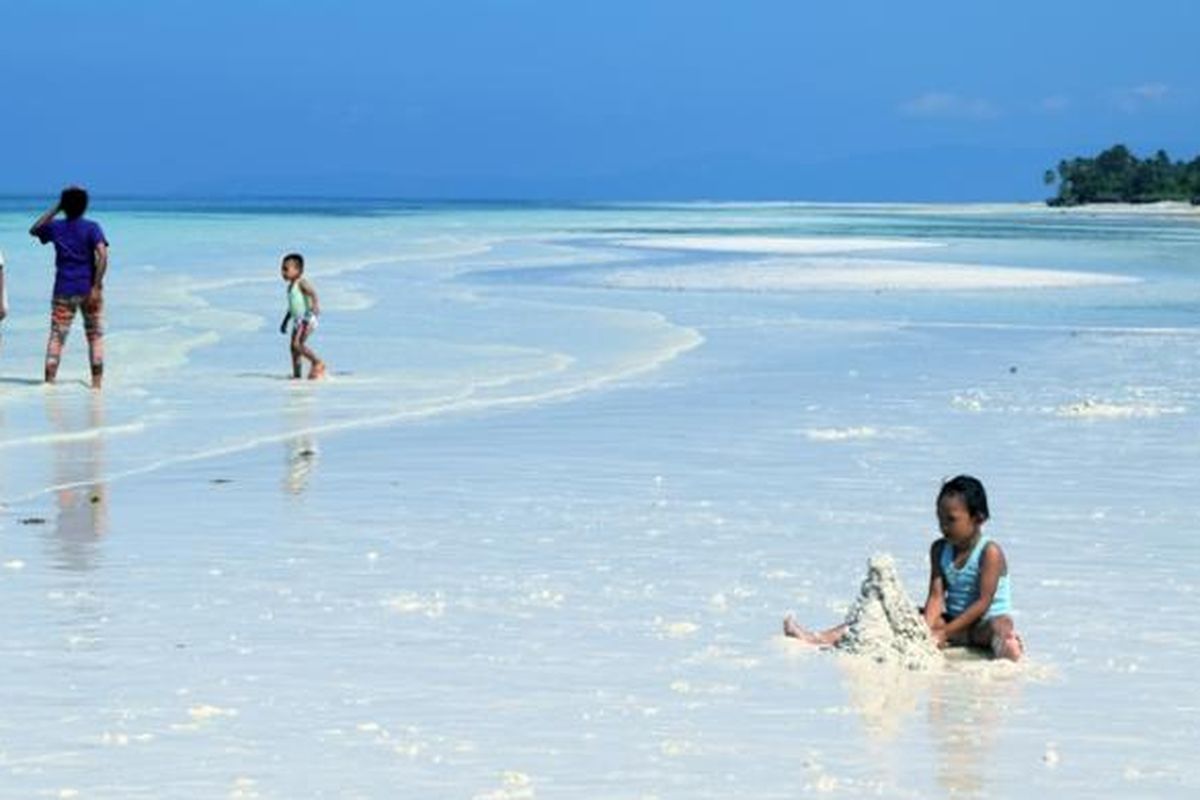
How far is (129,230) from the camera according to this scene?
73000 millimetres

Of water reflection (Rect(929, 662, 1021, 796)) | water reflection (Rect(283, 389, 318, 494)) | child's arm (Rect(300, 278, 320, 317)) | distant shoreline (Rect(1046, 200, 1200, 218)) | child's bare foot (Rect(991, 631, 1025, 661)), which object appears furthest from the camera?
distant shoreline (Rect(1046, 200, 1200, 218))

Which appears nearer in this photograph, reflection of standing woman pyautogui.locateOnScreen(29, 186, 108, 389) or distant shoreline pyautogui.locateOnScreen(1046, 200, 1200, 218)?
reflection of standing woman pyautogui.locateOnScreen(29, 186, 108, 389)

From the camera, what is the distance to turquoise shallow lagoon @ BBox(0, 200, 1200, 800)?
6.04m

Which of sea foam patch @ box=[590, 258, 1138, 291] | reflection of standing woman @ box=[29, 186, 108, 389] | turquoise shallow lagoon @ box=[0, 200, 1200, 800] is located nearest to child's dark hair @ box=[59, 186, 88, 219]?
reflection of standing woman @ box=[29, 186, 108, 389]

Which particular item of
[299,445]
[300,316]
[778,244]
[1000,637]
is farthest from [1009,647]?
[778,244]

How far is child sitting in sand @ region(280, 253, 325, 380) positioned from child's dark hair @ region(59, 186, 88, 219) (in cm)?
172

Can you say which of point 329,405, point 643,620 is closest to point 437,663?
point 643,620

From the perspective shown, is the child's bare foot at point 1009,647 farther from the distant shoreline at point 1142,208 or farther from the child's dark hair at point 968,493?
the distant shoreline at point 1142,208

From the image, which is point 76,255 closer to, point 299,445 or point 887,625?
point 299,445

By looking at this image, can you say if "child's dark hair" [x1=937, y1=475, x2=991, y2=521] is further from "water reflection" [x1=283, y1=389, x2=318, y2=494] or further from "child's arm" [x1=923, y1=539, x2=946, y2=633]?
"water reflection" [x1=283, y1=389, x2=318, y2=494]

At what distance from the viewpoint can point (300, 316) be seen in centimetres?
1778

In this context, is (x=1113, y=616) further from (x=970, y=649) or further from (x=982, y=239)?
(x=982, y=239)

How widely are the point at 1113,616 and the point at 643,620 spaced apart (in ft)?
5.30

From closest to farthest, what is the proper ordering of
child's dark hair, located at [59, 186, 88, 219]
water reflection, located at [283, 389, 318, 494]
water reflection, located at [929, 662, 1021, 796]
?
water reflection, located at [929, 662, 1021, 796] < water reflection, located at [283, 389, 318, 494] < child's dark hair, located at [59, 186, 88, 219]
